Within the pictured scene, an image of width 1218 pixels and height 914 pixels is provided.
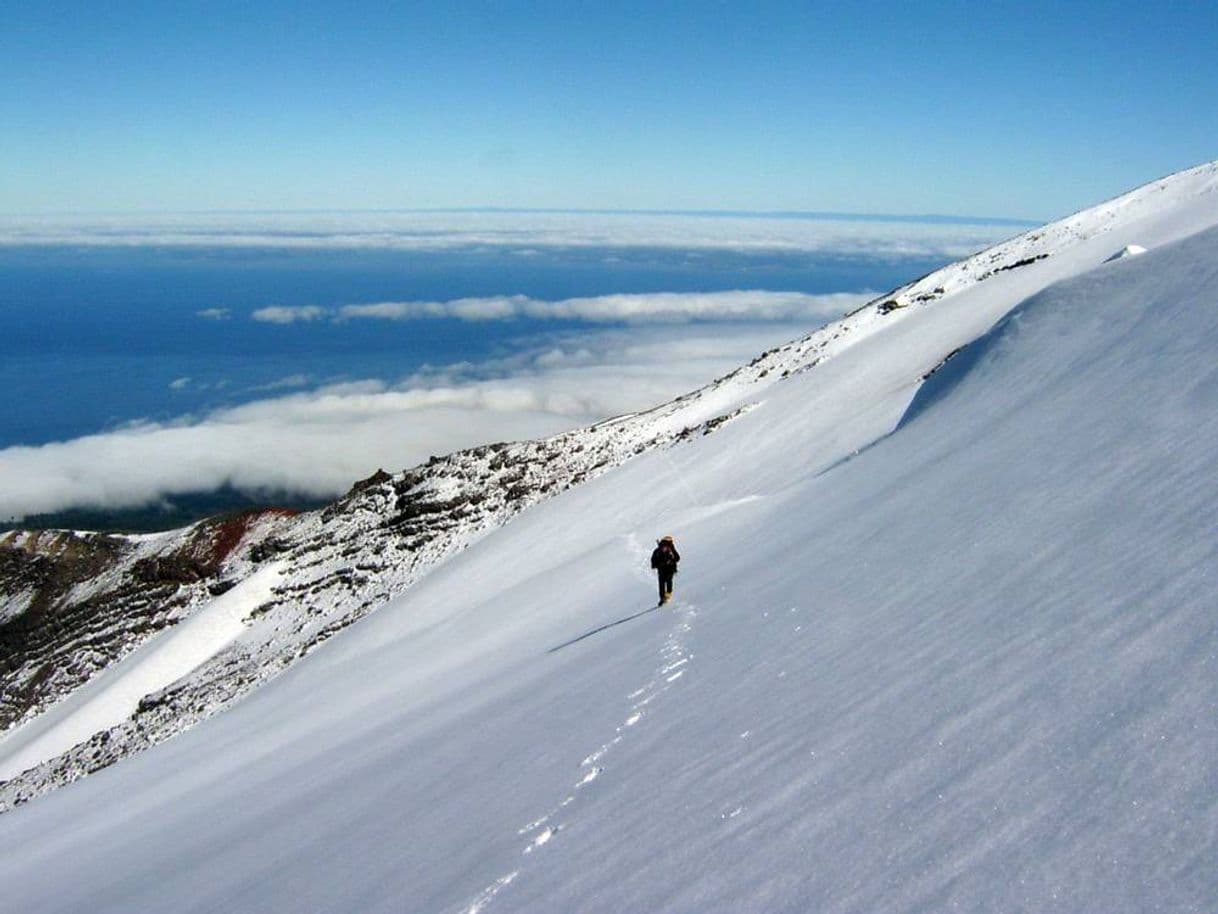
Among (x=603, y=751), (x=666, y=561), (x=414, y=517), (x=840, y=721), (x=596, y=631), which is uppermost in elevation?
(x=840, y=721)

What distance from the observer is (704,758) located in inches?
279

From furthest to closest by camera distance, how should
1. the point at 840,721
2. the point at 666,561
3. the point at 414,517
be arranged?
the point at 414,517 → the point at 666,561 → the point at 840,721

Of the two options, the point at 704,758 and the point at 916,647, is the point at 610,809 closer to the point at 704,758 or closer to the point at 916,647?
the point at 704,758

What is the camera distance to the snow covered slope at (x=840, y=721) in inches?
177

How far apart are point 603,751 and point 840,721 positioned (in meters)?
2.90

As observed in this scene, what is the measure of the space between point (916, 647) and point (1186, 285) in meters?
12.9

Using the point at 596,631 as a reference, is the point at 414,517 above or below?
below

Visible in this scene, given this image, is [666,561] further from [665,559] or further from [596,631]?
[596,631]

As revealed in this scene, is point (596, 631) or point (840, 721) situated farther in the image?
point (596, 631)

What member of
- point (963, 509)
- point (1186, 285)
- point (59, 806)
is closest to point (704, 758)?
point (963, 509)

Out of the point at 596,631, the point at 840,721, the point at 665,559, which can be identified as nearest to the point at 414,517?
the point at 596,631

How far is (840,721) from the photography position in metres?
6.49

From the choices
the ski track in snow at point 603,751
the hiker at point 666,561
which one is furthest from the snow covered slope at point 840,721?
the hiker at point 666,561

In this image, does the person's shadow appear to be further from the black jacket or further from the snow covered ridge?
the snow covered ridge
